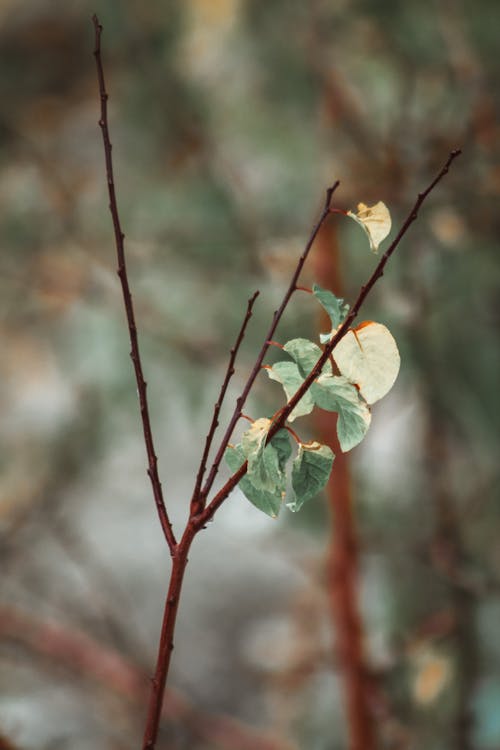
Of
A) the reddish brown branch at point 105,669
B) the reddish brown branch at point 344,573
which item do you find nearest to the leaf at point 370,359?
the reddish brown branch at point 344,573

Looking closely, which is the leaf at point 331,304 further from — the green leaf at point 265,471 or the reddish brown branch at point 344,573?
the reddish brown branch at point 344,573

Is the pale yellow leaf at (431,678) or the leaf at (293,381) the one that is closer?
the leaf at (293,381)

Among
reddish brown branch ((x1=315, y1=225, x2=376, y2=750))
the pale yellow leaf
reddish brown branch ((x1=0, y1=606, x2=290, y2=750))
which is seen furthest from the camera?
reddish brown branch ((x1=0, y1=606, x2=290, y2=750))

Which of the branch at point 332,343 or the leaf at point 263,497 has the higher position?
the branch at point 332,343

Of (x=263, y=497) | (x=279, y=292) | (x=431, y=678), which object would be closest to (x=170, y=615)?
(x=263, y=497)

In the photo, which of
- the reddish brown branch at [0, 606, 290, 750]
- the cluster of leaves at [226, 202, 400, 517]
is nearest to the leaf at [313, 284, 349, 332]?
the cluster of leaves at [226, 202, 400, 517]

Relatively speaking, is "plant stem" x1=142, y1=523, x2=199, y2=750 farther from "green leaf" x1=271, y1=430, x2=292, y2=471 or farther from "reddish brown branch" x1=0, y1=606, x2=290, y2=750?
"reddish brown branch" x1=0, y1=606, x2=290, y2=750

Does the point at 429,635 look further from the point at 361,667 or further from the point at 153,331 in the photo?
the point at 153,331
